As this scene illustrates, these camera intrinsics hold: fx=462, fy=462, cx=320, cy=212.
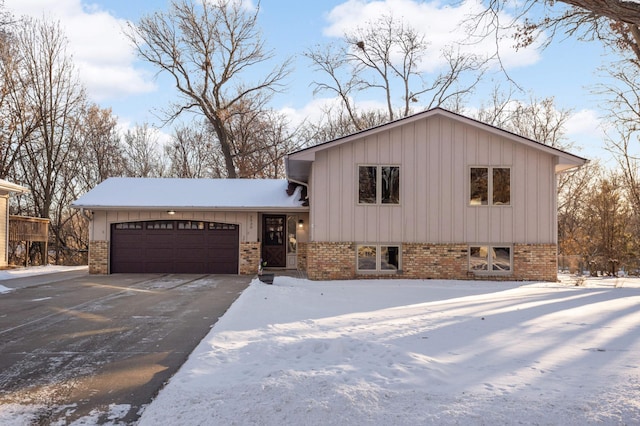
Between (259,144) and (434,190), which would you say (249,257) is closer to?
(434,190)

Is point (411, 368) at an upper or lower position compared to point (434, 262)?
lower

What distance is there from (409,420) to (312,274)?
11.0m

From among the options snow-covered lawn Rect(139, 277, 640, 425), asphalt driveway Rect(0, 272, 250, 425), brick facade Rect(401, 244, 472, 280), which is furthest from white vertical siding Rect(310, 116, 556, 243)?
snow-covered lawn Rect(139, 277, 640, 425)

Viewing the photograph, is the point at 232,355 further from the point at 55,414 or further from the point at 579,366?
the point at 579,366

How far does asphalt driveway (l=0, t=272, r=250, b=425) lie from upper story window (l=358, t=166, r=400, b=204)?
4.91 meters

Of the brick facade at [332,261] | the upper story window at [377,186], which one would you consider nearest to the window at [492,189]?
the upper story window at [377,186]

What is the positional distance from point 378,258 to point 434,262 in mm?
1750

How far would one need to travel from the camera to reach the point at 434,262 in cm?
1452

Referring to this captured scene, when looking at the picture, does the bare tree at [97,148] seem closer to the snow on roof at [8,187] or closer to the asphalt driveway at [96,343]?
the snow on roof at [8,187]

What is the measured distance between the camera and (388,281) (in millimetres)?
13891

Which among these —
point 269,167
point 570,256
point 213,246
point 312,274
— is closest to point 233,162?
point 269,167

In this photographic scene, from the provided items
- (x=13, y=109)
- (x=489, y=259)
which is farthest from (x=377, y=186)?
(x=13, y=109)

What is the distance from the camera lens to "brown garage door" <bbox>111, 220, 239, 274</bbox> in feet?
56.5

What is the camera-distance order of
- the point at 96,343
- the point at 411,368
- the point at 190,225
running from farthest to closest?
the point at 190,225, the point at 96,343, the point at 411,368
